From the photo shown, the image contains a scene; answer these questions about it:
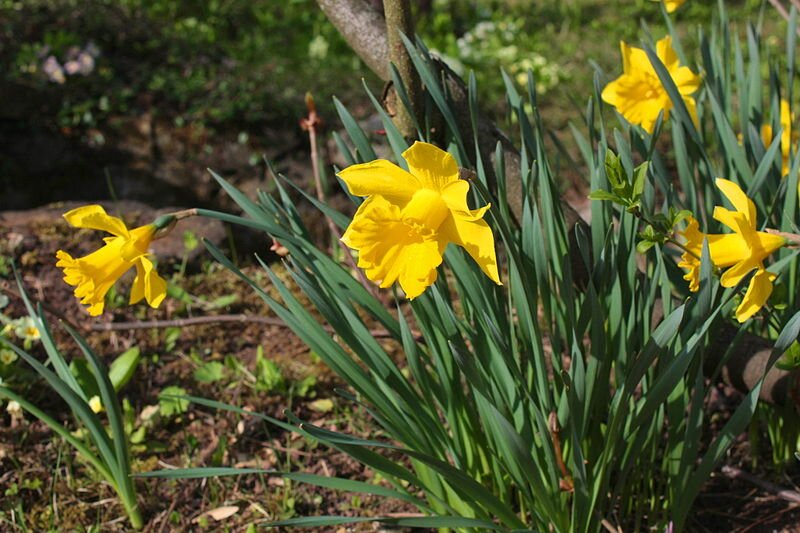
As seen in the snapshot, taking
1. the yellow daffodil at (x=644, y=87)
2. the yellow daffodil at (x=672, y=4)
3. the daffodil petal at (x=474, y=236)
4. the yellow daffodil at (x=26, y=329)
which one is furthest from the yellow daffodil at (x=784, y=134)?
the yellow daffodil at (x=26, y=329)

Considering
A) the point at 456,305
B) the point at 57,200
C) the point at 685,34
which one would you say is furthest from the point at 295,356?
the point at 685,34

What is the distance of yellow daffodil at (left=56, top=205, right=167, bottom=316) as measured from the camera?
145cm

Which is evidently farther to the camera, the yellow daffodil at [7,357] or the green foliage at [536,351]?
the yellow daffodil at [7,357]

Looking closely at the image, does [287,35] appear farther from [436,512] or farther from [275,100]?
[436,512]

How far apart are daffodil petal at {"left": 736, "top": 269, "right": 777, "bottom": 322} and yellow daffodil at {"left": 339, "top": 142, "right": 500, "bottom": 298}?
42 centimetres

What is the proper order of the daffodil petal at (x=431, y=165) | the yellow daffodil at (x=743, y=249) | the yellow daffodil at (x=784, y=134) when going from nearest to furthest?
the daffodil petal at (x=431, y=165) < the yellow daffodil at (x=743, y=249) < the yellow daffodil at (x=784, y=134)

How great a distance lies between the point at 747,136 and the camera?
189 cm

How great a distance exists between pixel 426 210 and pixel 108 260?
59cm

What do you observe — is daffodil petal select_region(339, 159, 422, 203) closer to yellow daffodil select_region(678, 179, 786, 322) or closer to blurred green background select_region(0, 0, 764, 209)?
yellow daffodil select_region(678, 179, 786, 322)

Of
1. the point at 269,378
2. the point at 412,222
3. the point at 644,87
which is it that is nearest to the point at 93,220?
the point at 412,222

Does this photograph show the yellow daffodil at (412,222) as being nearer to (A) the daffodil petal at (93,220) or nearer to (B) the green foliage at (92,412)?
(A) the daffodil petal at (93,220)

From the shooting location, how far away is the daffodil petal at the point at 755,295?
134cm

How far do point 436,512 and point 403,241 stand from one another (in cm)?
63

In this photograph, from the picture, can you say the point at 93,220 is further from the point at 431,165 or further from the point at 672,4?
the point at 672,4
